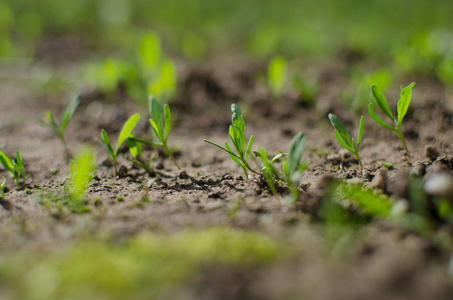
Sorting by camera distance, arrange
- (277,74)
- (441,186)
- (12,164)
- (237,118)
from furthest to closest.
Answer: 1. (277,74)
2. (12,164)
3. (237,118)
4. (441,186)

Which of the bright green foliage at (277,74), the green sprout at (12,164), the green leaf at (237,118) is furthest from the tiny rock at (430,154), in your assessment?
the green sprout at (12,164)

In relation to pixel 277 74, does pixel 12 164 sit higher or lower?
lower

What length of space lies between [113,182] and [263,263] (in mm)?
826

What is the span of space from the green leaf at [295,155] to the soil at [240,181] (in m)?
0.09

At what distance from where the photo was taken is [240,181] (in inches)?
58.7

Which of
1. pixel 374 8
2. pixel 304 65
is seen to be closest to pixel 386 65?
pixel 304 65

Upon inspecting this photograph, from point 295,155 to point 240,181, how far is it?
0.85 ft

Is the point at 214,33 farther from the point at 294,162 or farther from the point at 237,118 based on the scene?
the point at 294,162

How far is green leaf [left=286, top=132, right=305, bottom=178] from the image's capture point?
4.33ft

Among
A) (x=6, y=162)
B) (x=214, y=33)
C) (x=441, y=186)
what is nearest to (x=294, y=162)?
(x=441, y=186)

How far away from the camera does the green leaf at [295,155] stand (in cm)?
132

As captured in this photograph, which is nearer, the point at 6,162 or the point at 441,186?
the point at 441,186

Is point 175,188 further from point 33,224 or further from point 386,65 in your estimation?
point 386,65

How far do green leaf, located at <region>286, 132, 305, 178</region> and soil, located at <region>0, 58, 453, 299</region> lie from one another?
0.09 m
